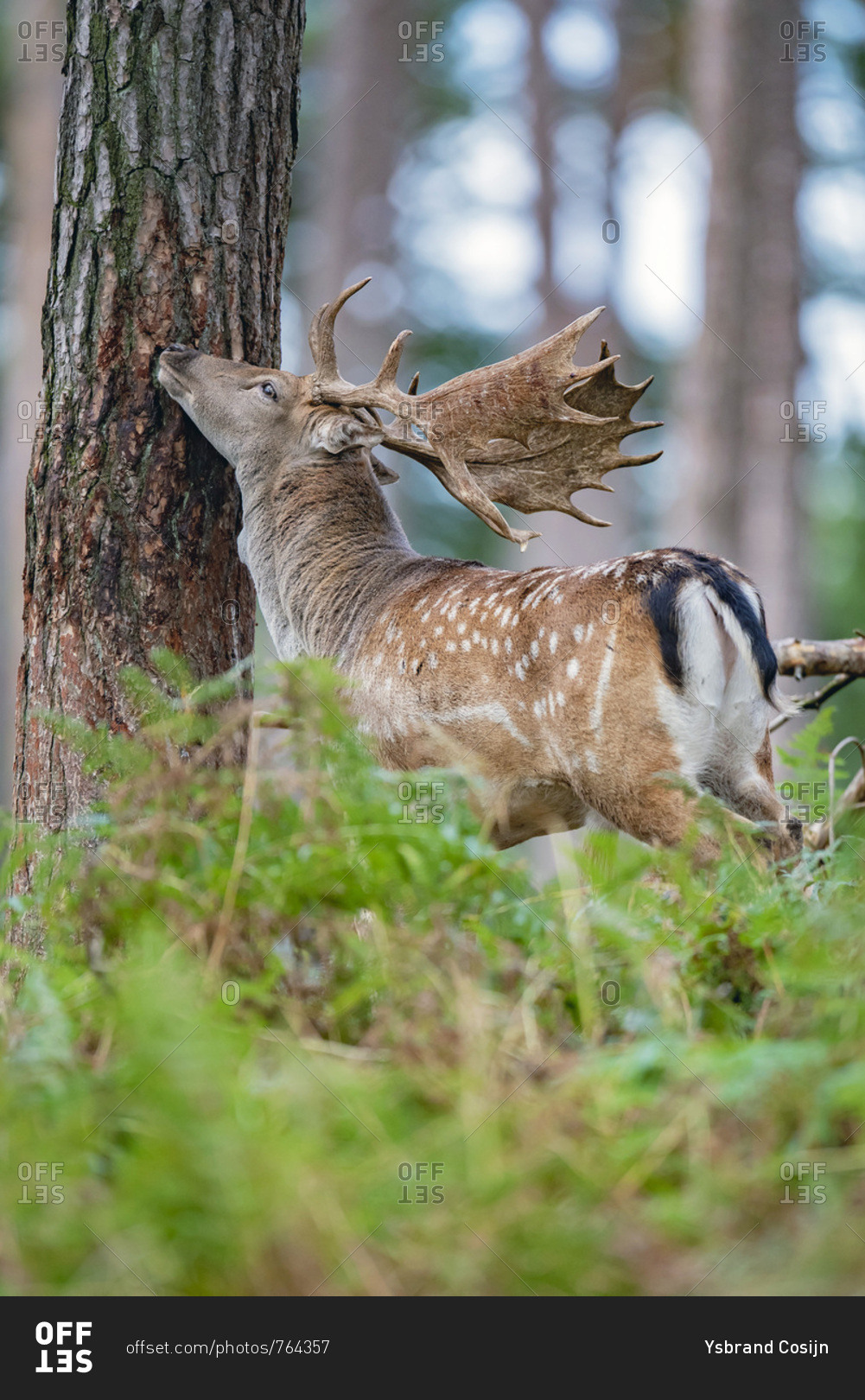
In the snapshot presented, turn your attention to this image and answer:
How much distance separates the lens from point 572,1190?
1668 mm

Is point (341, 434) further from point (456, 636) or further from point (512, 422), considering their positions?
point (456, 636)

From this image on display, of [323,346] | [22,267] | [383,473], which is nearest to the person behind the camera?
[323,346]

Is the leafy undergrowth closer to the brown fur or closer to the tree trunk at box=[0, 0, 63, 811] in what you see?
the brown fur

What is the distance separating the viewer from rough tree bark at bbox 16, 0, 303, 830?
13.4 feet

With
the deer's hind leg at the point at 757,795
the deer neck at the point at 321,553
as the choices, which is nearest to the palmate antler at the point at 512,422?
the deer neck at the point at 321,553

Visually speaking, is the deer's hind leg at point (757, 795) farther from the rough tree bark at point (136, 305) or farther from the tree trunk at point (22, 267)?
the tree trunk at point (22, 267)

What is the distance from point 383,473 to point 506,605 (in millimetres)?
1771

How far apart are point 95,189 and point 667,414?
A: 60.8 ft

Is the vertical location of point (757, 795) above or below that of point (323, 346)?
below

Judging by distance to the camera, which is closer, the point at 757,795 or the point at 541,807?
the point at 757,795
